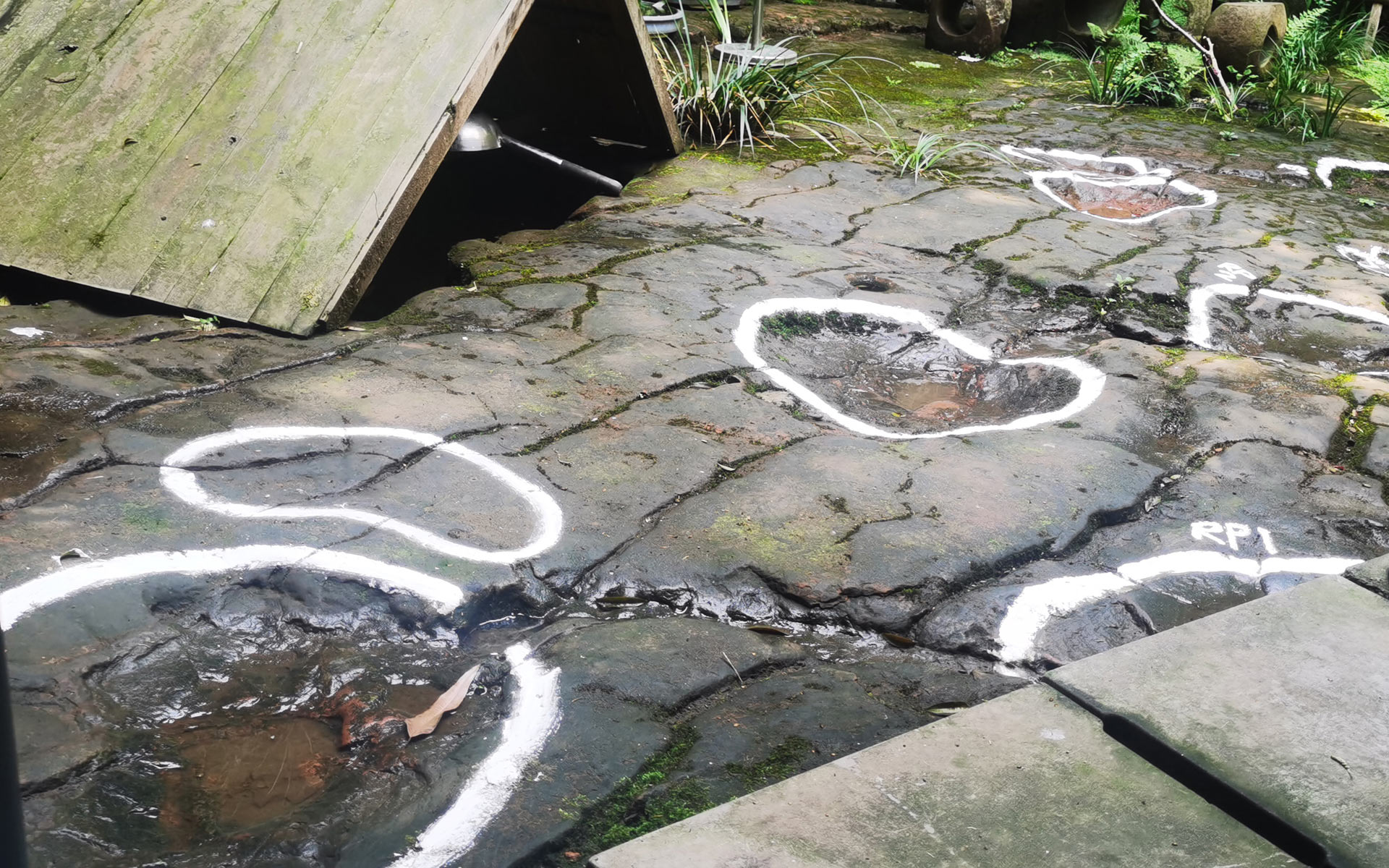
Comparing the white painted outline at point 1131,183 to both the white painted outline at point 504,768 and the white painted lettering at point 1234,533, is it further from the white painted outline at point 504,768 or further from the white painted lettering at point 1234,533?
the white painted outline at point 504,768

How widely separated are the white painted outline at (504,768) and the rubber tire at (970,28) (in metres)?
7.83

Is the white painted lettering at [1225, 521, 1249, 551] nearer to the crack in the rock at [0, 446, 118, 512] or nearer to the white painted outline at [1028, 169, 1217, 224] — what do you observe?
the crack in the rock at [0, 446, 118, 512]

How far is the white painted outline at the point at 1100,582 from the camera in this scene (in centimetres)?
215

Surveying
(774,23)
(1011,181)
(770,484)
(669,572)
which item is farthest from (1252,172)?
(669,572)

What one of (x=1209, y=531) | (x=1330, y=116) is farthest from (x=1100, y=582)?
(x=1330, y=116)

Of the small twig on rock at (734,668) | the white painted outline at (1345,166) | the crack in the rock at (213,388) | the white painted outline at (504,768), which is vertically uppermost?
the white painted outline at (1345,166)

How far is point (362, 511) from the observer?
231 centimetres

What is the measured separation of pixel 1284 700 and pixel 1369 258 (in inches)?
149

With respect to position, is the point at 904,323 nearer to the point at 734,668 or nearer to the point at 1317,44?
the point at 734,668

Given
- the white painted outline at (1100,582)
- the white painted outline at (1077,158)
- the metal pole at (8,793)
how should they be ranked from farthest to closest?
the white painted outline at (1077,158), the white painted outline at (1100,582), the metal pole at (8,793)

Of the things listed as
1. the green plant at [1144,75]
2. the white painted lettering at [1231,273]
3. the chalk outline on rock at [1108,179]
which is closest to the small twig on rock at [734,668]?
the white painted lettering at [1231,273]

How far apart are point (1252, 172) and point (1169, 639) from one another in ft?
16.3

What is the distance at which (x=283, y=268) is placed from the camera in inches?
126

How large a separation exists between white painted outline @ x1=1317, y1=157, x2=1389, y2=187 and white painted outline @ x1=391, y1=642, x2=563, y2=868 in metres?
5.82
